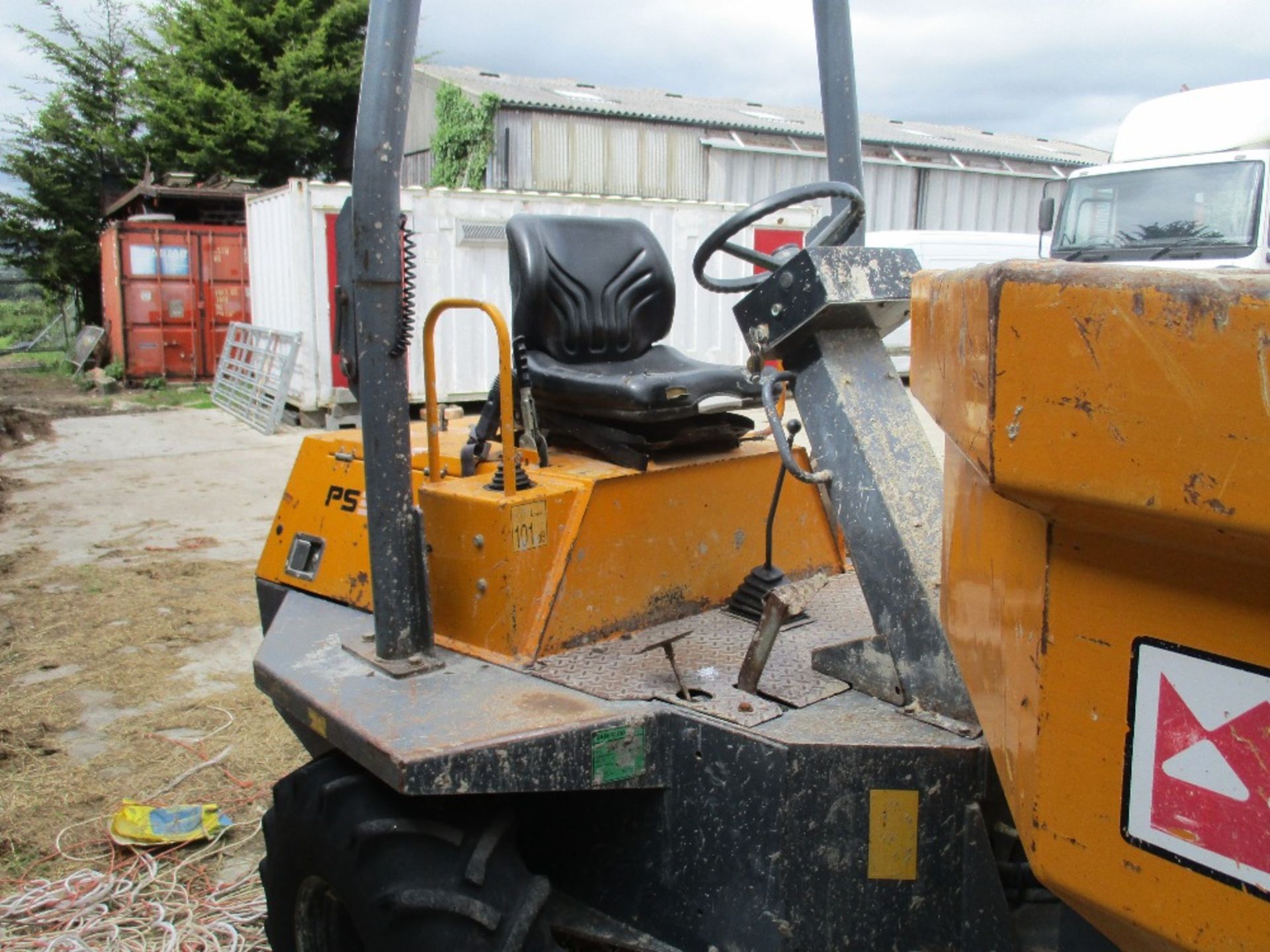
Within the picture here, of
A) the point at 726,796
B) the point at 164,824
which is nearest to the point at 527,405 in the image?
the point at 726,796

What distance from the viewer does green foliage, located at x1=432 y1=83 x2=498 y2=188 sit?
17844 mm

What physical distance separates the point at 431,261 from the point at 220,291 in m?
5.47

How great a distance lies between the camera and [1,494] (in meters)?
8.20

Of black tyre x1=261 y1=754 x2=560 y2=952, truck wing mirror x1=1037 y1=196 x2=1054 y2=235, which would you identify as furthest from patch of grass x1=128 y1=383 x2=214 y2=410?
black tyre x1=261 y1=754 x2=560 y2=952

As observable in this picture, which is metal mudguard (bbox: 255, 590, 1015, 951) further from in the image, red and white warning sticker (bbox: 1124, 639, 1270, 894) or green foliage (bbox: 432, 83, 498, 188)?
green foliage (bbox: 432, 83, 498, 188)

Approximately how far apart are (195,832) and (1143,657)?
2.98m

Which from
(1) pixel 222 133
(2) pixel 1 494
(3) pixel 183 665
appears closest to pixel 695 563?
(3) pixel 183 665

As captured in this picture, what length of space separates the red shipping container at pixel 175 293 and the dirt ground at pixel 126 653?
18.7ft

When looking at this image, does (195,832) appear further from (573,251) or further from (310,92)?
(310,92)

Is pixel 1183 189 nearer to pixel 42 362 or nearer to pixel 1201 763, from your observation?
pixel 1201 763

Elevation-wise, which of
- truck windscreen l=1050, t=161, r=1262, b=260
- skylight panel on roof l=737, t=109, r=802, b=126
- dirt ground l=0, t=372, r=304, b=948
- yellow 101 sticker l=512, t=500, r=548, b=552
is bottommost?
dirt ground l=0, t=372, r=304, b=948

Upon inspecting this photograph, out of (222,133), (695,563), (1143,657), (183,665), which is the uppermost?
(222,133)

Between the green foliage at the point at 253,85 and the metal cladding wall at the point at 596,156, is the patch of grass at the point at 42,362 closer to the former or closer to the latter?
the green foliage at the point at 253,85

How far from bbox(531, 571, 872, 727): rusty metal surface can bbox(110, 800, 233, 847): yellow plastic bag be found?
1.54 m
